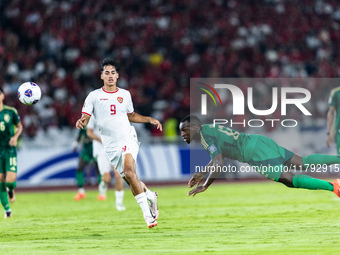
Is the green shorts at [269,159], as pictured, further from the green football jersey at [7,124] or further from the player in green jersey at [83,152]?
the player in green jersey at [83,152]

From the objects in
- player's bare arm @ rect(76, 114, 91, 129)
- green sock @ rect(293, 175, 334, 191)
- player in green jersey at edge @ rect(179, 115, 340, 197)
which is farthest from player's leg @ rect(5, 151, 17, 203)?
green sock @ rect(293, 175, 334, 191)

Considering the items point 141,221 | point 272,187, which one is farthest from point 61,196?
point 141,221

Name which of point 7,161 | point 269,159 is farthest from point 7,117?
point 269,159

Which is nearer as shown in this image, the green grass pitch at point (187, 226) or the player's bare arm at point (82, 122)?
the green grass pitch at point (187, 226)

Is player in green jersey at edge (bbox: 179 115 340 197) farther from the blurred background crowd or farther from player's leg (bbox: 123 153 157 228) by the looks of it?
the blurred background crowd

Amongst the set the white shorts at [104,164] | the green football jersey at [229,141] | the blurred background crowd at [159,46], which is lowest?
the white shorts at [104,164]

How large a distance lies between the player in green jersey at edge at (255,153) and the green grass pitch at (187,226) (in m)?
0.67

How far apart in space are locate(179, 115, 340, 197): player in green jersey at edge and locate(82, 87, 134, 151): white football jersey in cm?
90

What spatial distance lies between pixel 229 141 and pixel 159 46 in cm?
1763

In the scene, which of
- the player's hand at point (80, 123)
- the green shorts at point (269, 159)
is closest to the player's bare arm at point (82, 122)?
the player's hand at point (80, 123)

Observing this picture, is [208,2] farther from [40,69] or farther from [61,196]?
[61,196]

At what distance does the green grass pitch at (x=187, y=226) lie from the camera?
25.5 feet

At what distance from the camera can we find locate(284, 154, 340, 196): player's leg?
30.0 feet

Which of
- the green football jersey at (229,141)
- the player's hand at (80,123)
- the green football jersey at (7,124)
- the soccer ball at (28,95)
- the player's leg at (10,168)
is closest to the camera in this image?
the player's hand at (80,123)
